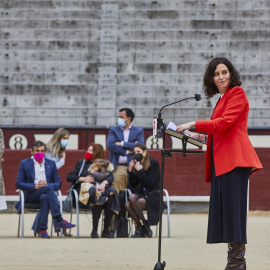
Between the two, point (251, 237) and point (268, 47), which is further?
point (268, 47)

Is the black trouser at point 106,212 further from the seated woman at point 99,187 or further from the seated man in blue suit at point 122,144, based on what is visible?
the seated man in blue suit at point 122,144

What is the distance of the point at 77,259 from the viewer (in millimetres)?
7699

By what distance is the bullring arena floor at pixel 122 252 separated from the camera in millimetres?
7227

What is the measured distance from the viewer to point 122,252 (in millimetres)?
8484

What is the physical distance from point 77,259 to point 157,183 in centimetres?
Answer: 350

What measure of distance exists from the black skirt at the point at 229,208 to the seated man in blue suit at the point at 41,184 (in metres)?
4.65

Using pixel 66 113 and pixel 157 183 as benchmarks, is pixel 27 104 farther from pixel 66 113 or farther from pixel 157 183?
pixel 157 183

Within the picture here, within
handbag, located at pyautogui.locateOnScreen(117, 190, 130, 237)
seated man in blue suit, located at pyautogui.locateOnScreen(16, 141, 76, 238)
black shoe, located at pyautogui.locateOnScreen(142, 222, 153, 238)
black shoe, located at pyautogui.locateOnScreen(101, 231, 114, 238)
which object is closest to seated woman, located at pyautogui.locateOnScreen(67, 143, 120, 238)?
black shoe, located at pyautogui.locateOnScreen(101, 231, 114, 238)

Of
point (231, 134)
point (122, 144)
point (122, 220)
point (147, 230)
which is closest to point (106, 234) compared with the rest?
point (122, 220)

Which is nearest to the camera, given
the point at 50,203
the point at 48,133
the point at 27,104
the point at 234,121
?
the point at 234,121

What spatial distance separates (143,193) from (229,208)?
504 centimetres

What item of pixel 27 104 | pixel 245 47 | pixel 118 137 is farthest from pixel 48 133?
pixel 118 137

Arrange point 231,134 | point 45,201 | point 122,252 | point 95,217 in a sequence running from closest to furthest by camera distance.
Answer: point 231,134 < point 122,252 < point 45,201 < point 95,217

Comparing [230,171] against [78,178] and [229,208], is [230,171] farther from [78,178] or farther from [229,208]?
[78,178]
